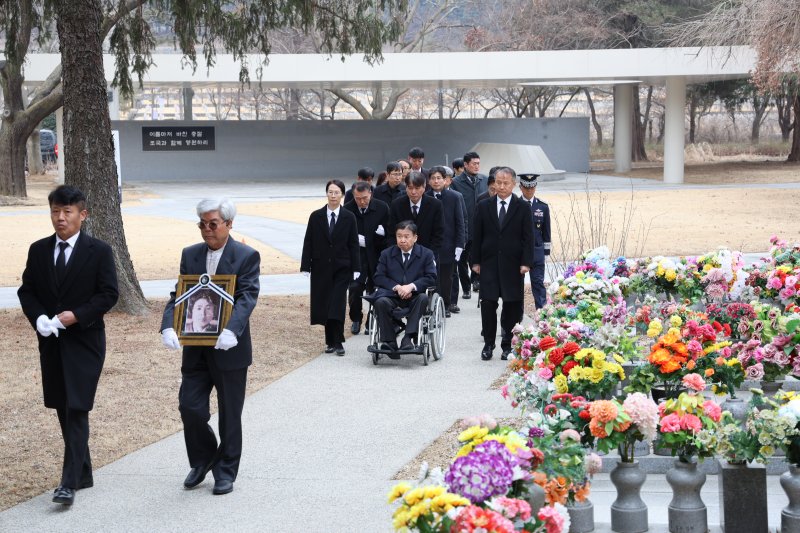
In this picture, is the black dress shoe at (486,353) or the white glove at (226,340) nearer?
the white glove at (226,340)

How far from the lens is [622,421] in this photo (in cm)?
458

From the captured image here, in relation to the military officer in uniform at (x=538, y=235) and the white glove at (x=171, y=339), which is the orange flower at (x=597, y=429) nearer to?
the white glove at (x=171, y=339)

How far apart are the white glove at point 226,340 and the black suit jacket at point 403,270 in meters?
4.30

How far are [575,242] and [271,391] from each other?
454 inches

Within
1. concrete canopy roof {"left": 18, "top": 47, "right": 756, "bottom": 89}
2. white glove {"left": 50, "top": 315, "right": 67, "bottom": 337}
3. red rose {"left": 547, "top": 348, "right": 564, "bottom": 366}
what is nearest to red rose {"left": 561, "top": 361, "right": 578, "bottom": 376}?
red rose {"left": 547, "top": 348, "right": 564, "bottom": 366}

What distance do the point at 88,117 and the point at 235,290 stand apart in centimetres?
703

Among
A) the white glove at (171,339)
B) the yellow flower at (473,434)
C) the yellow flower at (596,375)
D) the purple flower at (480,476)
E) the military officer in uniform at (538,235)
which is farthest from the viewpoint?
the military officer in uniform at (538,235)

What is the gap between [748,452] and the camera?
4.53 metres

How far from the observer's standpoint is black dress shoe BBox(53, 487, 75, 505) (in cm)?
624

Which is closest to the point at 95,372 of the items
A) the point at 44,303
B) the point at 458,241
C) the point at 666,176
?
the point at 44,303

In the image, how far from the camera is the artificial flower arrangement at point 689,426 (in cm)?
457

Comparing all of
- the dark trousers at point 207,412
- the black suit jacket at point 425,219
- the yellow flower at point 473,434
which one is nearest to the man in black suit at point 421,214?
the black suit jacket at point 425,219

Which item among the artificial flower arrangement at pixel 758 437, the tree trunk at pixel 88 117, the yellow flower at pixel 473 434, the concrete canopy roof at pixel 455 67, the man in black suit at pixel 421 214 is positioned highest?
the concrete canopy roof at pixel 455 67

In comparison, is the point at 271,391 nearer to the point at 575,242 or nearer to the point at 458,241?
the point at 458,241
